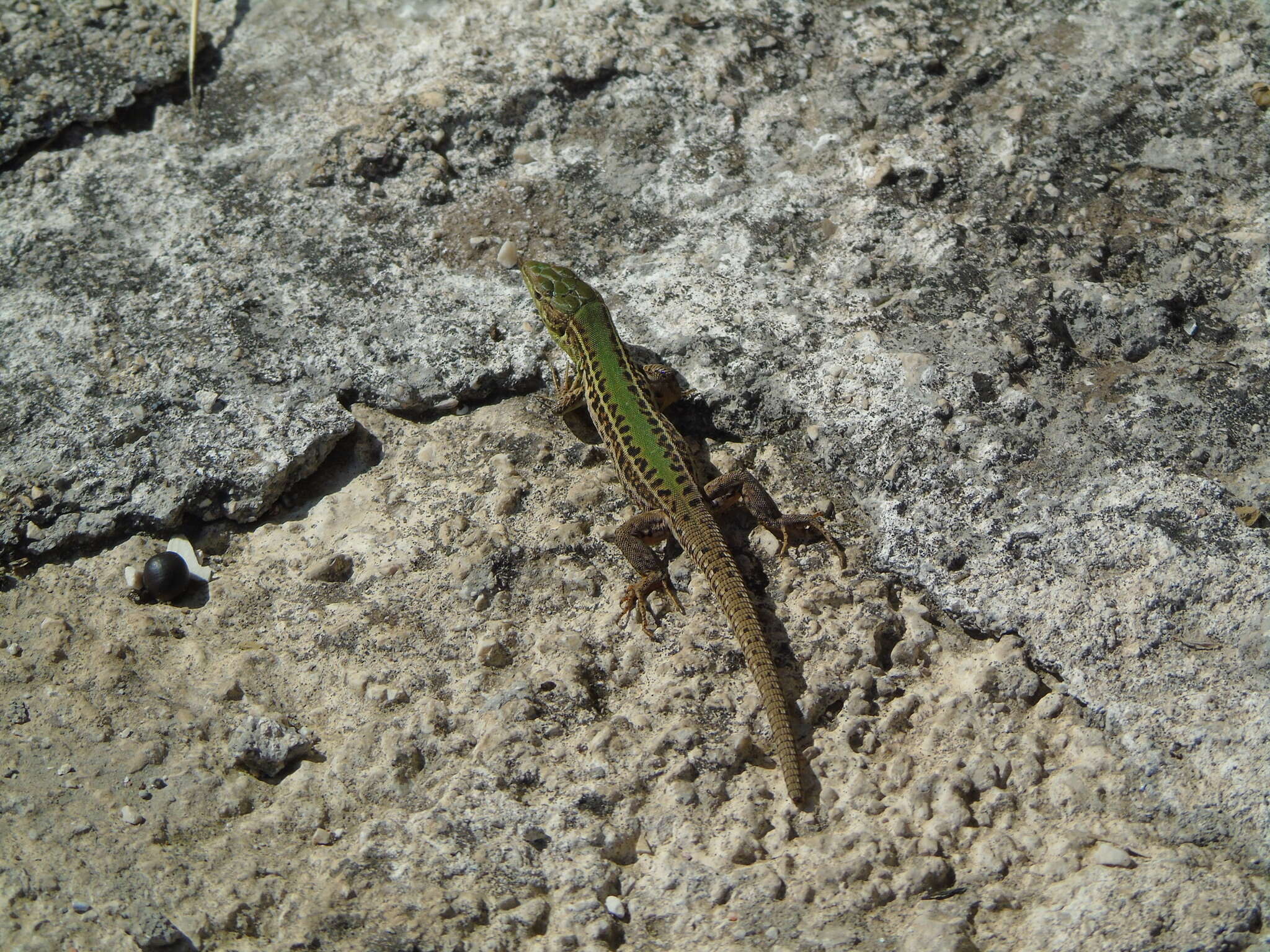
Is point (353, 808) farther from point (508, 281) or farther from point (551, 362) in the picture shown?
point (508, 281)

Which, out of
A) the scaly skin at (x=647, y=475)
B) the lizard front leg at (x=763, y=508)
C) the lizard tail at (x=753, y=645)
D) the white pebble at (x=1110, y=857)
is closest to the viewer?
the white pebble at (x=1110, y=857)

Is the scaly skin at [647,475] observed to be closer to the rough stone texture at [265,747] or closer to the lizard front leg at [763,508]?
the lizard front leg at [763,508]

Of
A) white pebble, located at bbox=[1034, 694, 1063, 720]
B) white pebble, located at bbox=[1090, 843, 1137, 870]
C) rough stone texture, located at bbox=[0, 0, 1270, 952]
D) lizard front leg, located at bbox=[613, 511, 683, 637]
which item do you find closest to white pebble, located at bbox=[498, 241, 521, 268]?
rough stone texture, located at bbox=[0, 0, 1270, 952]

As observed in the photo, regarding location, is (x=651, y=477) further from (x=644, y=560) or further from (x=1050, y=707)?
(x=1050, y=707)

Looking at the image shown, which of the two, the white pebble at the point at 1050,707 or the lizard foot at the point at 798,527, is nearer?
the white pebble at the point at 1050,707

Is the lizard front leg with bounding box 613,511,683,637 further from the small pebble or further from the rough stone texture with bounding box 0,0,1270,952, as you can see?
the small pebble

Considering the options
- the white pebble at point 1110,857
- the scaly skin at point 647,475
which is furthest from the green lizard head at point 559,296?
the white pebble at point 1110,857

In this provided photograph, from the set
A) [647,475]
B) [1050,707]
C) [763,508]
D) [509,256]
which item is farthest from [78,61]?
[1050,707]
